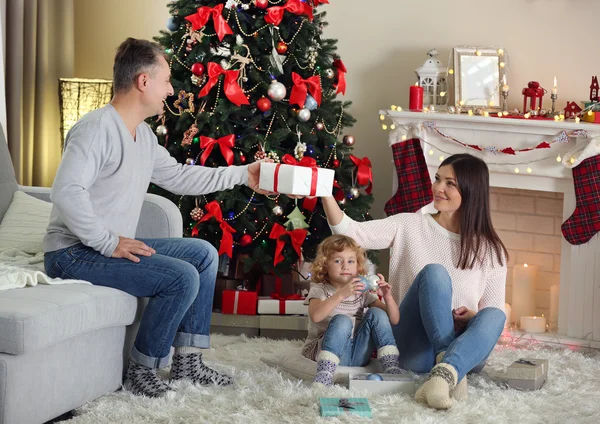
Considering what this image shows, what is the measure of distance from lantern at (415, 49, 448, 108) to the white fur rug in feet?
5.04

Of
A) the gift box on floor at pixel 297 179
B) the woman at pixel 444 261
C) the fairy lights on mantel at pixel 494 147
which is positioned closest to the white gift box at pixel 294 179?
the gift box on floor at pixel 297 179

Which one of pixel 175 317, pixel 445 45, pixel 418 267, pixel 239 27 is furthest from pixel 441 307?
pixel 445 45

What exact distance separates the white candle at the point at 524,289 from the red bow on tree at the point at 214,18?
1.75 metres

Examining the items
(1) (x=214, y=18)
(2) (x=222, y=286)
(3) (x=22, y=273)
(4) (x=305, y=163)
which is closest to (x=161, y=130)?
(1) (x=214, y=18)

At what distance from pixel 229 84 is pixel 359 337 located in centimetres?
121

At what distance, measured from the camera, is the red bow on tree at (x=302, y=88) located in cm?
370

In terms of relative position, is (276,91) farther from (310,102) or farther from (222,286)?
(222,286)

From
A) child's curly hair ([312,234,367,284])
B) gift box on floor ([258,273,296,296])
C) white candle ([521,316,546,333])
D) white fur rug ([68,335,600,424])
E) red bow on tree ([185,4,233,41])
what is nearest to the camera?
white fur rug ([68,335,600,424])

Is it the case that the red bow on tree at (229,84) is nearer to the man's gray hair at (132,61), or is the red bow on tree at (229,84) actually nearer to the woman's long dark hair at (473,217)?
the man's gray hair at (132,61)

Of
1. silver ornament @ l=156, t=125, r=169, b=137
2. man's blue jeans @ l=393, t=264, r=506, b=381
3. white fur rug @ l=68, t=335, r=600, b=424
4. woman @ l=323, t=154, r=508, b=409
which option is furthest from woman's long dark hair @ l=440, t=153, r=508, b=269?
silver ornament @ l=156, t=125, r=169, b=137

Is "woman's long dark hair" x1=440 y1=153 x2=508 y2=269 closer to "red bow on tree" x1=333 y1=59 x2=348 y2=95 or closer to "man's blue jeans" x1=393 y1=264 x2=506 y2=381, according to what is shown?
"man's blue jeans" x1=393 y1=264 x2=506 y2=381

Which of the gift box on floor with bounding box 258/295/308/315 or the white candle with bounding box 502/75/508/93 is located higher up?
the white candle with bounding box 502/75/508/93

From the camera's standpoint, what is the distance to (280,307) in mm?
3830

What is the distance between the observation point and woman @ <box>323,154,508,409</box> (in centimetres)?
292
